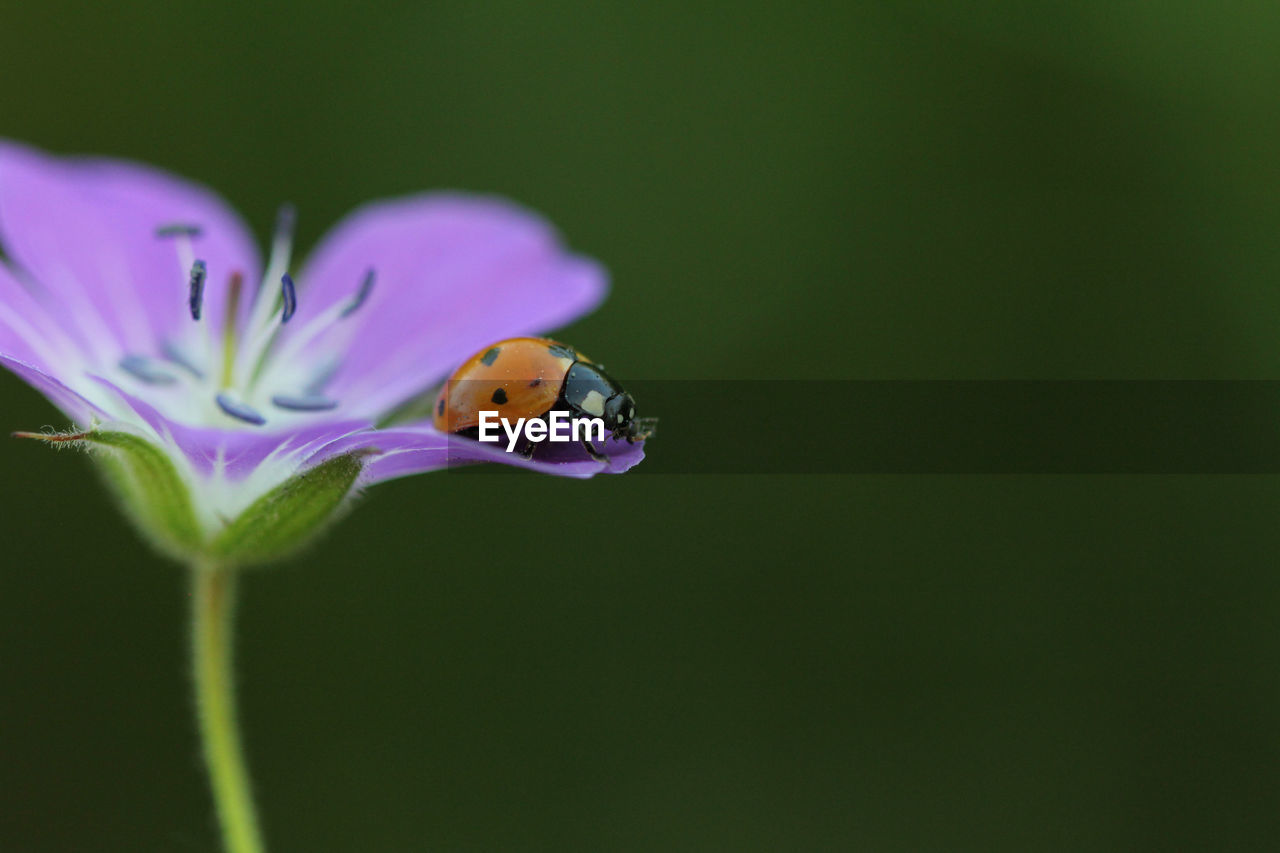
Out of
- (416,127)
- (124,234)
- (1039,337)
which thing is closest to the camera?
(124,234)

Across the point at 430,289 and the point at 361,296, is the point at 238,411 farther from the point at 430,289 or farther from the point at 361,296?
the point at 430,289

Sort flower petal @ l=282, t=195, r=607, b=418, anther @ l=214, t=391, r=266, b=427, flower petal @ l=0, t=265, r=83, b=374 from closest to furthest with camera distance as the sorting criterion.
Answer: flower petal @ l=0, t=265, r=83, b=374
anther @ l=214, t=391, r=266, b=427
flower petal @ l=282, t=195, r=607, b=418

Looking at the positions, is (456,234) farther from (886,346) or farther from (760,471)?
(886,346)

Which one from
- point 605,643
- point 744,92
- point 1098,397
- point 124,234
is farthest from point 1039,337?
point 124,234

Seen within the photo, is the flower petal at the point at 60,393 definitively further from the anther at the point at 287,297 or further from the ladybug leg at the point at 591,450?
the ladybug leg at the point at 591,450

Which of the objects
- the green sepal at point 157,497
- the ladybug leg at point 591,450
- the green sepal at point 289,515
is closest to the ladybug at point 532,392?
the ladybug leg at point 591,450

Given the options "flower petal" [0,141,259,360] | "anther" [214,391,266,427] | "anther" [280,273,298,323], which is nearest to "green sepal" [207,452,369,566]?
"anther" [214,391,266,427]

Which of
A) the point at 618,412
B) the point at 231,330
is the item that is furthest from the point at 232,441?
the point at 231,330

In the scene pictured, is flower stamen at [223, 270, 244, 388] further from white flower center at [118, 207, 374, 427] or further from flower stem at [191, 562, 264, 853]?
flower stem at [191, 562, 264, 853]
